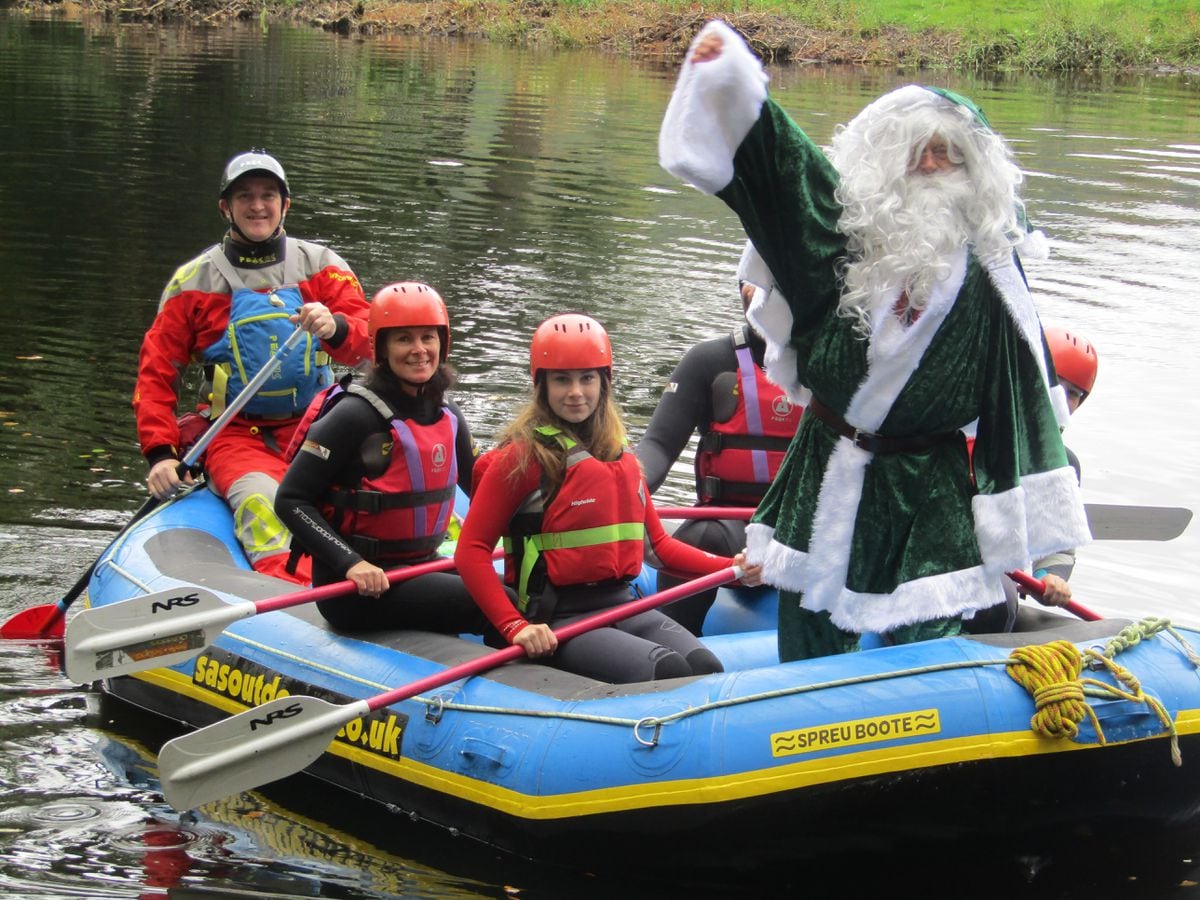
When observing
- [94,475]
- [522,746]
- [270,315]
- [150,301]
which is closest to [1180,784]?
[522,746]

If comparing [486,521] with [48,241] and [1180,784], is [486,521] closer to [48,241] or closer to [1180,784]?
[1180,784]

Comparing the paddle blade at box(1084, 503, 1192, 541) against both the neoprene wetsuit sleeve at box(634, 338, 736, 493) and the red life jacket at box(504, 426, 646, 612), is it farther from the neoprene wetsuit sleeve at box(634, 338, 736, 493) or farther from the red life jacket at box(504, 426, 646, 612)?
the red life jacket at box(504, 426, 646, 612)

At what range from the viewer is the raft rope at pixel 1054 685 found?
11.7ft

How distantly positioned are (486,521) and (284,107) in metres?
16.7

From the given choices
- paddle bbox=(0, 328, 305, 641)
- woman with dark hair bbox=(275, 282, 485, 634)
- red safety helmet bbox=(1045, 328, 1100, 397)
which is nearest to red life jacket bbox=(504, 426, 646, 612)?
woman with dark hair bbox=(275, 282, 485, 634)

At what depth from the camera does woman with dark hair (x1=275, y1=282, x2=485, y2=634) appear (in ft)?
14.5

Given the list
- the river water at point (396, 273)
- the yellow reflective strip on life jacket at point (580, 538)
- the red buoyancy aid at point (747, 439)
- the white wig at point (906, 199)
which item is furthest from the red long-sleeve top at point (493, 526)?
the white wig at point (906, 199)

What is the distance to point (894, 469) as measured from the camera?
11.6 feet

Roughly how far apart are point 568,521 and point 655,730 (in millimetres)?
642

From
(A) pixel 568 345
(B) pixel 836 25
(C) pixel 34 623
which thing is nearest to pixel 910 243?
(A) pixel 568 345

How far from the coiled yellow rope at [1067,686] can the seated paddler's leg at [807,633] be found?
40cm

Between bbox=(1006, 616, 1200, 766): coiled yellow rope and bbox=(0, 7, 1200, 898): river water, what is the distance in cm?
41

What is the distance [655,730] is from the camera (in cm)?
381

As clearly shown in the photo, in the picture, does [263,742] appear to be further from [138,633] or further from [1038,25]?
[1038,25]
